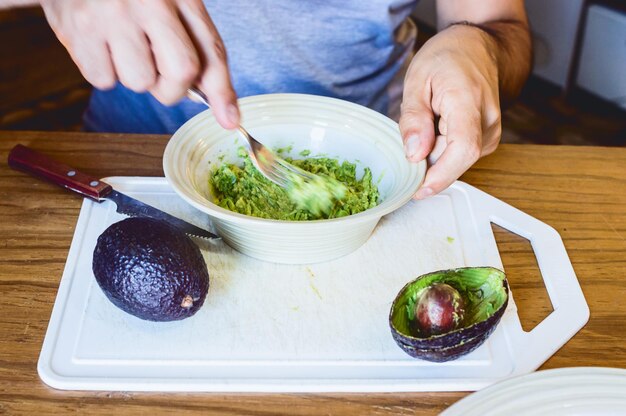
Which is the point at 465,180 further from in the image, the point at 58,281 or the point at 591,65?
the point at 591,65

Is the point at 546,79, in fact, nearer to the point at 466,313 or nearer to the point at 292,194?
the point at 292,194

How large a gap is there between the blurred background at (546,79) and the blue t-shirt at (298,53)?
3.75 feet

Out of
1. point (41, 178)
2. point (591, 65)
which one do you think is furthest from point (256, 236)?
point (591, 65)

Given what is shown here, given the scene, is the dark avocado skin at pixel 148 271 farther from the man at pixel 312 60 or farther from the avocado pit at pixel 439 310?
the avocado pit at pixel 439 310

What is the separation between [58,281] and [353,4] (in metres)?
0.81

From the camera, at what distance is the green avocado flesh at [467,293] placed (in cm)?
Answer: 83

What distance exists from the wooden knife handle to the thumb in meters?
0.46

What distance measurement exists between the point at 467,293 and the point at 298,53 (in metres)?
0.73

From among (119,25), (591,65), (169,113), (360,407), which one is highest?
(119,25)

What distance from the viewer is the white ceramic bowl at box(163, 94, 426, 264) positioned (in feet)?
2.95

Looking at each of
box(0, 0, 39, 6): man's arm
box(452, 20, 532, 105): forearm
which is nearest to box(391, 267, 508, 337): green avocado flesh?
box(452, 20, 532, 105): forearm

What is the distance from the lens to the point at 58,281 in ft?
3.06

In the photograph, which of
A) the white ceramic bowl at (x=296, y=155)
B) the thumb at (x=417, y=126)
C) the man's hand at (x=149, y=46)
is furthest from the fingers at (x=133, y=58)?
the thumb at (x=417, y=126)

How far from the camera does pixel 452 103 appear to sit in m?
1.03
